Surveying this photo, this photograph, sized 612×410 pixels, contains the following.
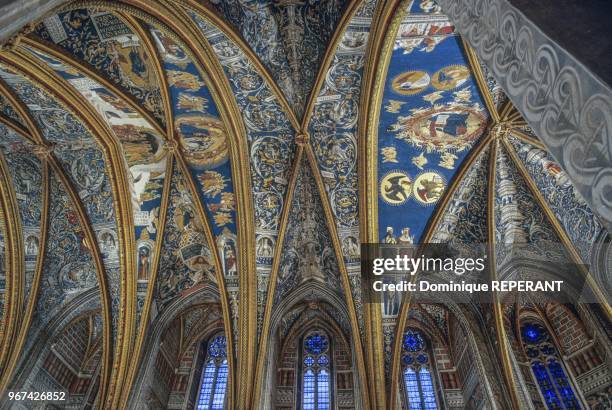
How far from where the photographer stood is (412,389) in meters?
11.8

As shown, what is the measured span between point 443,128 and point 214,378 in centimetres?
932

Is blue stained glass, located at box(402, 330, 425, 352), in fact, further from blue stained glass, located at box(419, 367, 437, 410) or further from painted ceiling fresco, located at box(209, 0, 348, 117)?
painted ceiling fresco, located at box(209, 0, 348, 117)

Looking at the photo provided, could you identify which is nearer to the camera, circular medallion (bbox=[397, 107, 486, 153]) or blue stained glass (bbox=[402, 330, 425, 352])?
circular medallion (bbox=[397, 107, 486, 153])

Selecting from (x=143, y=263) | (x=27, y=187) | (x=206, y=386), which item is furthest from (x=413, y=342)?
(x=27, y=187)

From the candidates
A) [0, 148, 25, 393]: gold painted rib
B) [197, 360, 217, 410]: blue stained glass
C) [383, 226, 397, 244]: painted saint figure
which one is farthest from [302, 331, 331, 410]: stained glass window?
[0, 148, 25, 393]: gold painted rib

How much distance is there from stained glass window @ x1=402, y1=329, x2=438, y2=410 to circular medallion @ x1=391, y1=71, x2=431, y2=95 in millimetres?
7607

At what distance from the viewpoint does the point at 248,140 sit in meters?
10.7

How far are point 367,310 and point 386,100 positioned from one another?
5.15m

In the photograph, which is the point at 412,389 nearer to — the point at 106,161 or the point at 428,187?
the point at 428,187

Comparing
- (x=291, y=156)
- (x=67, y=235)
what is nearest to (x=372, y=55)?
(x=291, y=156)

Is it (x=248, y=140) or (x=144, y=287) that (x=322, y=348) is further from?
(x=248, y=140)

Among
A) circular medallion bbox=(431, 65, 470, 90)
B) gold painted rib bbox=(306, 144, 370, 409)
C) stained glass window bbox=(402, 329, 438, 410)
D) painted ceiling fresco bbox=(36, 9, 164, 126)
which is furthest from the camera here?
stained glass window bbox=(402, 329, 438, 410)

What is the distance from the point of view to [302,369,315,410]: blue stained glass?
11509mm

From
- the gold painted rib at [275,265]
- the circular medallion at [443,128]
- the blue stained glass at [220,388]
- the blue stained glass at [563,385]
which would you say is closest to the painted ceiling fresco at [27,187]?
the blue stained glass at [220,388]
